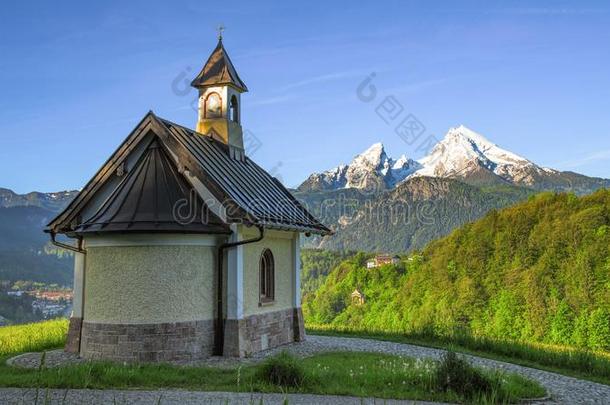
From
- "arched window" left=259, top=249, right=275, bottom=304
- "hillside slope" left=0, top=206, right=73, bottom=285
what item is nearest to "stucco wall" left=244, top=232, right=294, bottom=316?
"arched window" left=259, top=249, right=275, bottom=304

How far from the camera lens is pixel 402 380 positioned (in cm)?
959

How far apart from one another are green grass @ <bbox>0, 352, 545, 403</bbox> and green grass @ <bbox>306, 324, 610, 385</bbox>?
10.4ft

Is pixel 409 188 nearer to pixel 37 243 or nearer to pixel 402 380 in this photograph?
pixel 37 243

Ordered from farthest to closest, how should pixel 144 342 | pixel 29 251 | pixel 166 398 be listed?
1. pixel 29 251
2. pixel 144 342
3. pixel 166 398

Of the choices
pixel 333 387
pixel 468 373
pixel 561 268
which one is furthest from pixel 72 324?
pixel 561 268

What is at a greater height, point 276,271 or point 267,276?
point 276,271

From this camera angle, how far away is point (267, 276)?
15328 millimetres

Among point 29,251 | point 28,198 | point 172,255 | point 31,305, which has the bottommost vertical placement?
point 31,305

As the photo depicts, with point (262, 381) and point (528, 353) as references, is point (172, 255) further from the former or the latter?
point (528, 353)

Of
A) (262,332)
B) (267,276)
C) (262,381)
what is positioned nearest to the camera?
(262,381)

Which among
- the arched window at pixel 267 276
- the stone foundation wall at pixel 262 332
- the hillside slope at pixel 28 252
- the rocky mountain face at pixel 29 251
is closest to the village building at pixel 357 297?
the rocky mountain face at pixel 29 251

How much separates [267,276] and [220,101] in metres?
5.57

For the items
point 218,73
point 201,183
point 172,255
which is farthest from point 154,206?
point 218,73

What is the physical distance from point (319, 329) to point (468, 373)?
39.4 ft
